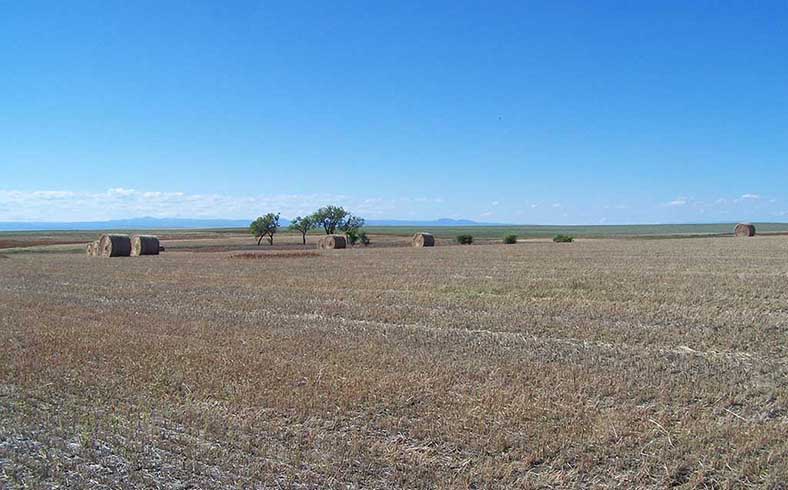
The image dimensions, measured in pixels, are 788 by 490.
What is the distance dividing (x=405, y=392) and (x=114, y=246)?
31248mm

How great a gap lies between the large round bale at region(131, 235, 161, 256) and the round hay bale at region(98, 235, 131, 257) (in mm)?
698

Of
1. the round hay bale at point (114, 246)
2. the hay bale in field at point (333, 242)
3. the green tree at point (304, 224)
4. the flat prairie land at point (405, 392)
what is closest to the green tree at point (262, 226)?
the green tree at point (304, 224)

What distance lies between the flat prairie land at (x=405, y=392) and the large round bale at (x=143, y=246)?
77.9 ft

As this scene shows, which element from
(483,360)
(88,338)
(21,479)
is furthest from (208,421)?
(88,338)

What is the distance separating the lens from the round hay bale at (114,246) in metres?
33.4

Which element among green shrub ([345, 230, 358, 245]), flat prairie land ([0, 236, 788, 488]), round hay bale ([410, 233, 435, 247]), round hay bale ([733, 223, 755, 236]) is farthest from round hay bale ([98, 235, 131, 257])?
round hay bale ([733, 223, 755, 236])

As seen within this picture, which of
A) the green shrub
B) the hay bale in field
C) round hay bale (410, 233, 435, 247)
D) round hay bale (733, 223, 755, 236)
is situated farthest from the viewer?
the green shrub

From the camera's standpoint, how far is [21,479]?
4570 mm

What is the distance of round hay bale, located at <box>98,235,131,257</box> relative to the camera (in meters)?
33.4

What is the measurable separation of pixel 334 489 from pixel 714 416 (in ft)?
11.6

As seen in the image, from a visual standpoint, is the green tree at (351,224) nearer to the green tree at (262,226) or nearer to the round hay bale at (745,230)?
the green tree at (262,226)

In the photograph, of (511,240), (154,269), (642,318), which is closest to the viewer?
(642,318)

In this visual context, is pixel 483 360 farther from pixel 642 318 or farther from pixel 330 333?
pixel 642 318

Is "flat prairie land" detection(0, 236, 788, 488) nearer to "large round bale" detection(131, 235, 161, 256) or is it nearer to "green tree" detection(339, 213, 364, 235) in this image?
"large round bale" detection(131, 235, 161, 256)
